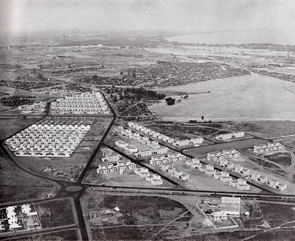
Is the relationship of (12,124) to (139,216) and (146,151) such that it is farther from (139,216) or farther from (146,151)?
(139,216)

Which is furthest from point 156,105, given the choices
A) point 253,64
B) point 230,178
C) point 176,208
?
point 253,64

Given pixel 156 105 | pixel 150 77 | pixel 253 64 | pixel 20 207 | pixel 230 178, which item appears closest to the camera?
pixel 20 207

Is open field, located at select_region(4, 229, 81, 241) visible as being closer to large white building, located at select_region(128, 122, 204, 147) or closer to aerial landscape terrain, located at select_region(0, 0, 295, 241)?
aerial landscape terrain, located at select_region(0, 0, 295, 241)

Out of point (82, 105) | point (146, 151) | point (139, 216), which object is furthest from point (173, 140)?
point (82, 105)

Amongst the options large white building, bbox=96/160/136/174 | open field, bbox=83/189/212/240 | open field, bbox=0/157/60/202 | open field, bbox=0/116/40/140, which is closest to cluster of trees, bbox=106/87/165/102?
open field, bbox=0/116/40/140

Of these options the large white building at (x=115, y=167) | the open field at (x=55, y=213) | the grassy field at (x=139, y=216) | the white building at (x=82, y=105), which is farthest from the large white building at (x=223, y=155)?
the white building at (x=82, y=105)

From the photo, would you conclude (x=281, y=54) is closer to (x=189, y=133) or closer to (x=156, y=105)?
(x=156, y=105)
